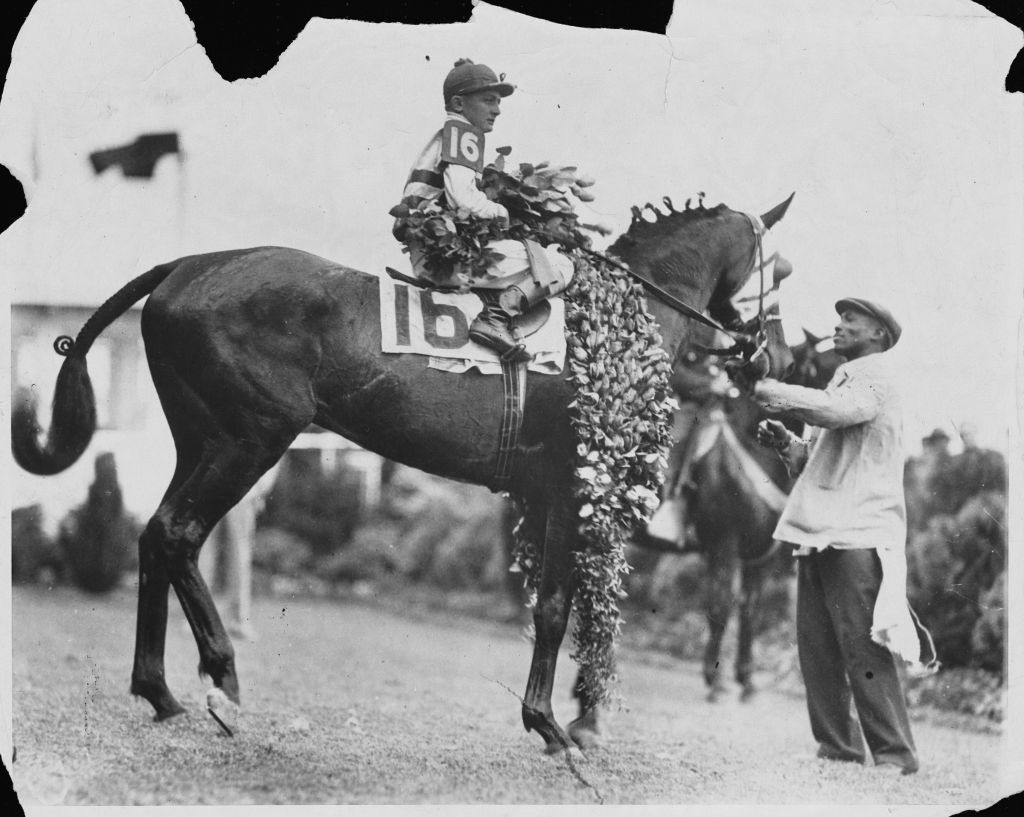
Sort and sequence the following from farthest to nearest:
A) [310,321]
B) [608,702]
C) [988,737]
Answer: [988,737] < [608,702] < [310,321]

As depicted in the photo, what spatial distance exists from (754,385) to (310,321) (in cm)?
238

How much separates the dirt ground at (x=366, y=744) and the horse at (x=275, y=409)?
275 mm

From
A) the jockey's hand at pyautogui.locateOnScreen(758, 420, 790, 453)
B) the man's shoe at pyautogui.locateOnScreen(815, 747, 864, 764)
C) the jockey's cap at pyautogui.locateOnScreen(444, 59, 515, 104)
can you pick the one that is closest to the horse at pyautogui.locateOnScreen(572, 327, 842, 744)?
the jockey's hand at pyautogui.locateOnScreen(758, 420, 790, 453)

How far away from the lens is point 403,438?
675 centimetres

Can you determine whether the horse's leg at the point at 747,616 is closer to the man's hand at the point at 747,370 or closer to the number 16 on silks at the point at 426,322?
the man's hand at the point at 747,370

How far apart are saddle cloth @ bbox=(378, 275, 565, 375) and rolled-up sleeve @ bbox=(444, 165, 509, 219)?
0.40 m

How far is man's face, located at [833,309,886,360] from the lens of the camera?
25.0ft

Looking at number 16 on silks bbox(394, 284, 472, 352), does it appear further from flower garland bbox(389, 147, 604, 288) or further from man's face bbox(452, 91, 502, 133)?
man's face bbox(452, 91, 502, 133)

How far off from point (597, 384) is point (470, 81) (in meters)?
1.58

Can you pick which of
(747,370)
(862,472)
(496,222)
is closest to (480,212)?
(496,222)

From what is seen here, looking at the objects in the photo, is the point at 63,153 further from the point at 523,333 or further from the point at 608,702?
the point at 608,702

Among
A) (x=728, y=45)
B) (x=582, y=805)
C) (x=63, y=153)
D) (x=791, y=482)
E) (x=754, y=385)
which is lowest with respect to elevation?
(x=582, y=805)

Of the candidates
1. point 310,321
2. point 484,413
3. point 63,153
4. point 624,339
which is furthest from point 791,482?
point 63,153

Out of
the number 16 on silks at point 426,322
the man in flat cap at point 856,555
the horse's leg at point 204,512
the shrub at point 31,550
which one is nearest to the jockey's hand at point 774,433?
the man in flat cap at point 856,555
